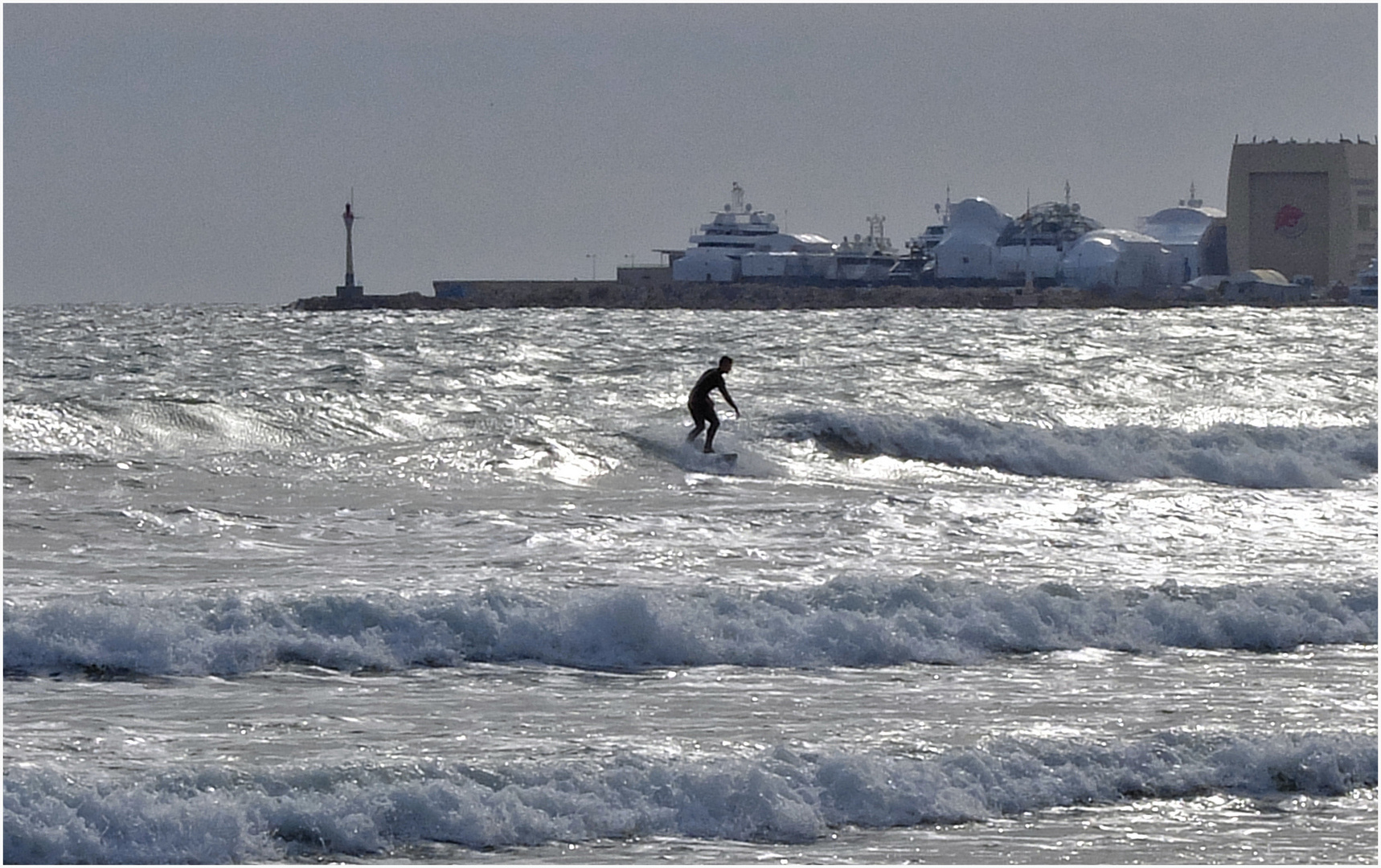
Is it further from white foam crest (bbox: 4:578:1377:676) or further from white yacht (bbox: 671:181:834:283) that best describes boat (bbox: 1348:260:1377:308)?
white foam crest (bbox: 4:578:1377:676)

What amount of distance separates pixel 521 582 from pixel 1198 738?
209 inches

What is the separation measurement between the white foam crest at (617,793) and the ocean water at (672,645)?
0.7 inches

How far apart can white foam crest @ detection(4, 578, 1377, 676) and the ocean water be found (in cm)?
3

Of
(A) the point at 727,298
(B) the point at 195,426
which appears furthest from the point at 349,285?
(B) the point at 195,426

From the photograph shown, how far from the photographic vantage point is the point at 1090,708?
9.62 meters

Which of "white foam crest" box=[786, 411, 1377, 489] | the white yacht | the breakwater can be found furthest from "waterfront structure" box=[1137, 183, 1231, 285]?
"white foam crest" box=[786, 411, 1377, 489]

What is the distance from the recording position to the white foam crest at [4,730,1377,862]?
7223 millimetres

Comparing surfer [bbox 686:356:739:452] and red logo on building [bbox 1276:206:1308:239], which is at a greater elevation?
red logo on building [bbox 1276:206:1308:239]

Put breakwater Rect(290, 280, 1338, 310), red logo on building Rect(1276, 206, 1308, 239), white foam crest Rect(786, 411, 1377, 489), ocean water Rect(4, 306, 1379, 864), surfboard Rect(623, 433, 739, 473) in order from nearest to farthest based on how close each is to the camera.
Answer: ocean water Rect(4, 306, 1379, 864) < surfboard Rect(623, 433, 739, 473) < white foam crest Rect(786, 411, 1377, 489) < breakwater Rect(290, 280, 1338, 310) < red logo on building Rect(1276, 206, 1308, 239)

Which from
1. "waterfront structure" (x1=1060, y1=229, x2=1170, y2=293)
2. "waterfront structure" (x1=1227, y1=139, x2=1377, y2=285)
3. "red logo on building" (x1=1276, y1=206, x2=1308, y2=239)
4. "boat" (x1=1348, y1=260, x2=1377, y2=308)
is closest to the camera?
"boat" (x1=1348, y1=260, x2=1377, y2=308)

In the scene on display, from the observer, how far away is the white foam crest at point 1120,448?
2350cm

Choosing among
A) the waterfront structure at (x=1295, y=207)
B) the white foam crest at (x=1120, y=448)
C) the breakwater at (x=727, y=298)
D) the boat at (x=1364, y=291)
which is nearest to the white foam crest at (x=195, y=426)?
the white foam crest at (x=1120, y=448)

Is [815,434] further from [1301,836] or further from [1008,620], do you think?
[1301,836]

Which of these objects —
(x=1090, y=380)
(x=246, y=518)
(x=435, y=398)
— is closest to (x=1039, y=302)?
(x=1090, y=380)
